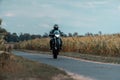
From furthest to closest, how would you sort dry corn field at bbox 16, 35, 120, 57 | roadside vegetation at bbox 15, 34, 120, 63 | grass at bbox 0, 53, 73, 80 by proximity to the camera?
dry corn field at bbox 16, 35, 120, 57
roadside vegetation at bbox 15, 34, 120, 63
grass at bbox 0, 53, 73, 80

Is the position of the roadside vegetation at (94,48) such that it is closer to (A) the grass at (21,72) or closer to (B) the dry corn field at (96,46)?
(B) the dry corn field at (96,46)

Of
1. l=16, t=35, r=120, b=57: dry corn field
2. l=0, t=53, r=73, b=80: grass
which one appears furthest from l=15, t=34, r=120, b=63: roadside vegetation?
l=0, t=53, r=73, b=80: grass

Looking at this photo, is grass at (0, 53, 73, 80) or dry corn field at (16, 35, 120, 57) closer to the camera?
grass at (0, 53, 73, 80)

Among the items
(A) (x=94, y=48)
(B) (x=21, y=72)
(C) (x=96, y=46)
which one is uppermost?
(C) (x=96, y=46)

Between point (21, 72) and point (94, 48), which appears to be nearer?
point (21, 72)

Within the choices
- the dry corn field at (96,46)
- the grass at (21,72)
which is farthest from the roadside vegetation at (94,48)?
the grass at (21,72)

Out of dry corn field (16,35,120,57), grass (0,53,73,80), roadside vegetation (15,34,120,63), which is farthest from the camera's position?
dry corn field (16,35,120,57)

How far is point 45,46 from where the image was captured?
50.0m

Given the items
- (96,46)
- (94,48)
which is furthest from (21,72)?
(94,48)

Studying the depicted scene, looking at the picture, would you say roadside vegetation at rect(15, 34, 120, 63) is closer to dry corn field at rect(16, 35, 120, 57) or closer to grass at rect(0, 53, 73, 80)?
dry corn field at rect(16, 35, 120, 57)

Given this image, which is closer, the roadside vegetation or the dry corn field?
the roadside vegetation

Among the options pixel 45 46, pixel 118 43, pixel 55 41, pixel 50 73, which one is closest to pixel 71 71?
pixel 50 73

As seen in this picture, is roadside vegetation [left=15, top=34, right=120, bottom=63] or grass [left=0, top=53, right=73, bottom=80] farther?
roadside vegetation [left=15, top=34, right=120, bottom=63]

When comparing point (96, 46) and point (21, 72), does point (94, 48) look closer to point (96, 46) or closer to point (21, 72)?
point (96, 46)
